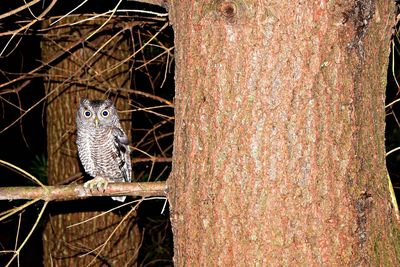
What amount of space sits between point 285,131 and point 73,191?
885 mm

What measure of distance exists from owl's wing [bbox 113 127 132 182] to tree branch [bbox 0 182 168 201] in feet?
6.58

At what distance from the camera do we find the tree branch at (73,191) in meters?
2.02

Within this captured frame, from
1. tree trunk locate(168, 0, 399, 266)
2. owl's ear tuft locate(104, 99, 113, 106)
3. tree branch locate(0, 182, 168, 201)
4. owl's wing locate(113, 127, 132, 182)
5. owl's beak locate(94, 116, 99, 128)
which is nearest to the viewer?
tree trunk locate(168, 0, 399, 266)

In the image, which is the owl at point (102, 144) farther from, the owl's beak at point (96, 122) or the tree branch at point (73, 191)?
the tree branch at point (73, 191)

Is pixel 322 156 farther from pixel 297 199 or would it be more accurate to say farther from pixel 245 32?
pixel 245 32

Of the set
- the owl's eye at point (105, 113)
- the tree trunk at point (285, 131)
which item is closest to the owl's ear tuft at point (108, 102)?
the owl's eye at point (105, 113)

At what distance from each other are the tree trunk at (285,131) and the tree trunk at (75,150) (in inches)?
94.1

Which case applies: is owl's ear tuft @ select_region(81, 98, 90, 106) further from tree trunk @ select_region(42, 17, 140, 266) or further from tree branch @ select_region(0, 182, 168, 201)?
tree branch @ select_region(0, 182, 168, 201)

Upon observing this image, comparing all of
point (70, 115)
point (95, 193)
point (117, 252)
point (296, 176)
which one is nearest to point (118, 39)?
point (70, 115)

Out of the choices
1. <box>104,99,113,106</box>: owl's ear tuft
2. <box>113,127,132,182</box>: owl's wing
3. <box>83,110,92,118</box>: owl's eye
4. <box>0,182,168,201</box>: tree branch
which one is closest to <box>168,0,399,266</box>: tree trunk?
<box>0,182,168,201</box>: tree branch

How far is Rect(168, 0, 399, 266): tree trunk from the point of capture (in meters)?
1.65

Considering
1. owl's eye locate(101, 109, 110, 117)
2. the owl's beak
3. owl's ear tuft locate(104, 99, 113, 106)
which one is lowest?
the owl's beak

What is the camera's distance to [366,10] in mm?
1710

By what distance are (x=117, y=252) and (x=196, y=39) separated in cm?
275
